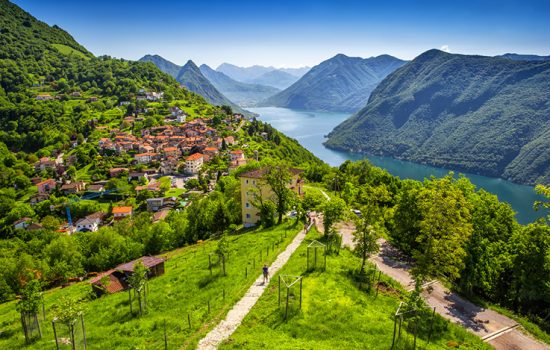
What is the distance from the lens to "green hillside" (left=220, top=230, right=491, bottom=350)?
17.4 m

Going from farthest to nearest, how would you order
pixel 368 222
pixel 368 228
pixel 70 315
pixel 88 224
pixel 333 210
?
pixel 88 224, pixel 333 210, pixel 368 228, pixel 368 222, pixel 70 315

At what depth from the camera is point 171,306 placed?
21.8 meters

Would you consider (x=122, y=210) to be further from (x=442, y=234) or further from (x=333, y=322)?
(x=442, y=234)

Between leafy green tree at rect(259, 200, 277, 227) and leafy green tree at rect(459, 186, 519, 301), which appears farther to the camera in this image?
leafy green tree at rect(259, 200, 277, 227)

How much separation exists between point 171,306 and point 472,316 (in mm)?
20487

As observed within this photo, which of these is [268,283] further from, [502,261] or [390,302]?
[502,261]

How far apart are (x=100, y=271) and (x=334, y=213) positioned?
25585 millimetres

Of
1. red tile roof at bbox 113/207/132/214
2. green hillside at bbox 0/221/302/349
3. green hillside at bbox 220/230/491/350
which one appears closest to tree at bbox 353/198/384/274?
green hillside at bbox 220/230/491/350

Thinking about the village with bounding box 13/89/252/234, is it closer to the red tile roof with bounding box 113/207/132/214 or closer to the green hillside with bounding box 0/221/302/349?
the red tile roof with bounding box 113/207/132/214

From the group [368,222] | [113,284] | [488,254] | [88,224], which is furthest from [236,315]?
[88,224]

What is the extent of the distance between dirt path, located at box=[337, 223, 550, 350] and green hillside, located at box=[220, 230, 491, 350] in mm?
2141

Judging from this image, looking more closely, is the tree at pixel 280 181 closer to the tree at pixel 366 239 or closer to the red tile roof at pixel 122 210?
the tree at pixel 366 239

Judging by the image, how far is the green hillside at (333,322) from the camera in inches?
686

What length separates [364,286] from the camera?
24.1 metres
